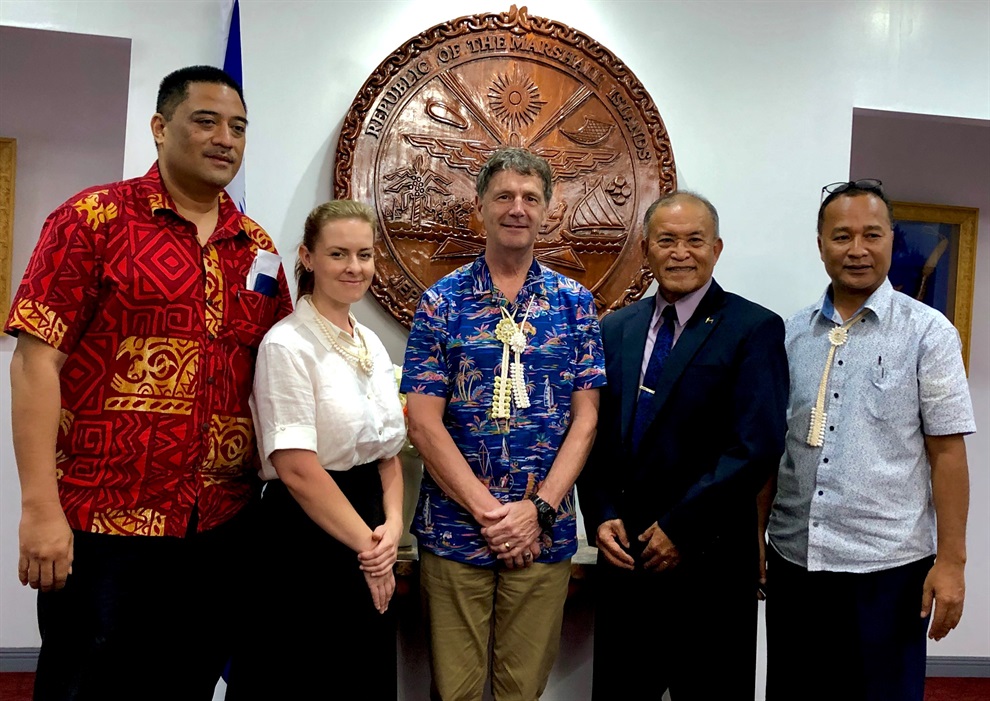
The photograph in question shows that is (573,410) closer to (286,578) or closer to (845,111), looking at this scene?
(286,578)

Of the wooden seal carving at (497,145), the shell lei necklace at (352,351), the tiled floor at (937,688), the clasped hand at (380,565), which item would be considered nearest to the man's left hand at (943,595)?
the wooden seal carving at (497,145)

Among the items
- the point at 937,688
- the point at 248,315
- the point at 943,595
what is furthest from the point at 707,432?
the point at 937,688

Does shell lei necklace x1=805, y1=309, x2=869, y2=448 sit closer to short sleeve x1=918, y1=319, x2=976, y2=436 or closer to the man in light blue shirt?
the man in light blue shirt

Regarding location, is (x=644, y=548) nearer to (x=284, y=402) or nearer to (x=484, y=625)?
(x=484, y=625)

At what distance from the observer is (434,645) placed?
2037 mm

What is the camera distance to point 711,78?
296 cm

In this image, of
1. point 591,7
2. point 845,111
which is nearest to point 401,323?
point 591,7

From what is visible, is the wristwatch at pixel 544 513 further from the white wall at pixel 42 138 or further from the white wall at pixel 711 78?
the white wall at pixel 42 138

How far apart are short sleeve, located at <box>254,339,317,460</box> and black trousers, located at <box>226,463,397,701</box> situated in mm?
142

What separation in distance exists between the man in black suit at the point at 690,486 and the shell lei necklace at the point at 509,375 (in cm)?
29

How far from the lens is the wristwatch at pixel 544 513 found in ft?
6.48

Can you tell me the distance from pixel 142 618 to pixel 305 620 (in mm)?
340

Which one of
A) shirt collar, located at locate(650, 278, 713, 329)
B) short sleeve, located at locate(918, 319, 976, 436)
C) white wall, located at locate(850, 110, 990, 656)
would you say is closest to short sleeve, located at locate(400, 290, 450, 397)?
shirt collar, located at locate(650, 278, 713, 329)

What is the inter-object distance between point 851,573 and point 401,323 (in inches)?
60.1
